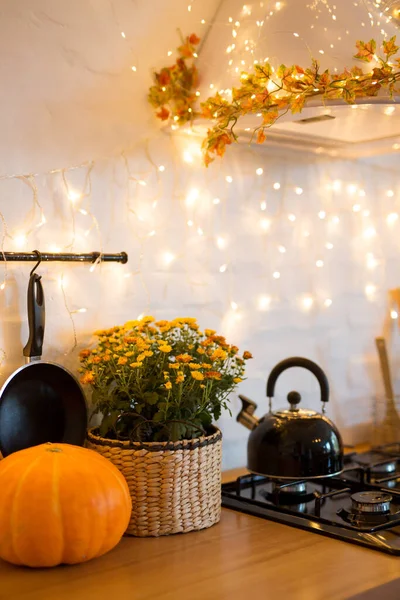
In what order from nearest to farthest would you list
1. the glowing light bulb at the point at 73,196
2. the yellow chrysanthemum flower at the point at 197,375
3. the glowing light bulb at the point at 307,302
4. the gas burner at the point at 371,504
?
the yellow chrysanthemum flower at the point at 197,375 < the gas burner at the point at 371,504 < the glowing light bulb at the point at 73,196 < the glowing light bulb at the point at 307,302

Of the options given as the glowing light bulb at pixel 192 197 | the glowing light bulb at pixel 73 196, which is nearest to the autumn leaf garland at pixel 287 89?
the glowing light bulb at pixel 192 197

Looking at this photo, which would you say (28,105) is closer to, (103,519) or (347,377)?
(103,519)

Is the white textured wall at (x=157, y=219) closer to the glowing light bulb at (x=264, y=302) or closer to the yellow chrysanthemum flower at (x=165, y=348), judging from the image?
the glowing light bulb at (x=264, y=302)

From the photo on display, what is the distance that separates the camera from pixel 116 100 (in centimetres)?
144

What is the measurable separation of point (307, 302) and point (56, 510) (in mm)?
942

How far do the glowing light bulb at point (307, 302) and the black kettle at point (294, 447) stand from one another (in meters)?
0.42

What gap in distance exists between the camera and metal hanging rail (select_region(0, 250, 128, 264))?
1.28 meters

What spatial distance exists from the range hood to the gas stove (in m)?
0.68

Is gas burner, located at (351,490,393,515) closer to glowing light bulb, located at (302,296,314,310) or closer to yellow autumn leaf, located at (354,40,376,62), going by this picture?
glowing light bulb, located at (302,296,314,310)

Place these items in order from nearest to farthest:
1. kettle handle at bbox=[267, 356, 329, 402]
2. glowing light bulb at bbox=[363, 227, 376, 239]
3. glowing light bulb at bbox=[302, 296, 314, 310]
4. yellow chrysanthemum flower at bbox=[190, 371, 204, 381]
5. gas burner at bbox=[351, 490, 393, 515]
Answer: yellow chrysanthemum flower at bbox=[190, 371, 204, 381] < gas burner at bbox=[351, 490, 393, 515] < kettle handle at bbox=[267, 356, 329, 402] < glowing light bulb at bbox=[302, 296, 314, 310] < glowing light bulb at bbox=[363, 227, 376, 239]

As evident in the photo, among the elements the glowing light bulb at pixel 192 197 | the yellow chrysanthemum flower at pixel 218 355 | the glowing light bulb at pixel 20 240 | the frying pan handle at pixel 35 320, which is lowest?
the yellow chrysanthemum flower at pixel 218 355

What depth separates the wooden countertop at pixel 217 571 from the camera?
98 cm

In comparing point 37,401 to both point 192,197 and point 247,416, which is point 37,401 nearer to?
point 247,416

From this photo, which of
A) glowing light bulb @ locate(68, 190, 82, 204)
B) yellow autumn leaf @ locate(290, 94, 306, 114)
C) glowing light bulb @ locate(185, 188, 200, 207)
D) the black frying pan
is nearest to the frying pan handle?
the black frying pan
